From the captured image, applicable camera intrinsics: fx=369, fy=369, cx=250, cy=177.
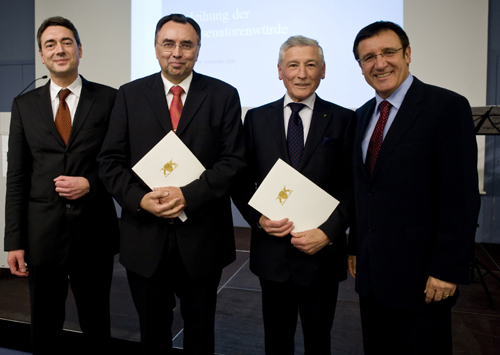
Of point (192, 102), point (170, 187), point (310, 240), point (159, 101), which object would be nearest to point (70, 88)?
point (159, 101)

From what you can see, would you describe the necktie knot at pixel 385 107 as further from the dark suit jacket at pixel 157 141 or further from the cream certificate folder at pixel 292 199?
the dark suit jacket at pixel 157 141

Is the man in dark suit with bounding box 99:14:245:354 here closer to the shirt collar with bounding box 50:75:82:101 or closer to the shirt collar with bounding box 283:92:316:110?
the shirt collar with bounding box 283:92:316:110

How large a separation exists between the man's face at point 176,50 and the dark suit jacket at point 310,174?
345mm

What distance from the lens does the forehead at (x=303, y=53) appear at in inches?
56.2

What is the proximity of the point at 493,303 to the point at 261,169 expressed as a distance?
7.24 feet

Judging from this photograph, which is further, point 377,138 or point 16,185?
point 16,185

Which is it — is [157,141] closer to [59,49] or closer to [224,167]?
[224,167]

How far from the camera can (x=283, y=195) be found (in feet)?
4.49

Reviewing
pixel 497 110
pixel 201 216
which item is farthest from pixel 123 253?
pixel 497 110

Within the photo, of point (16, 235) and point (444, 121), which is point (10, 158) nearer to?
point (16, 235)

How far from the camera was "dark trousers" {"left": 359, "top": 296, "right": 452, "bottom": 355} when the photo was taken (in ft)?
3.99

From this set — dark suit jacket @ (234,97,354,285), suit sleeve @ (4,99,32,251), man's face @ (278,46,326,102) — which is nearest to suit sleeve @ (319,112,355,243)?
dark suit jacket @ (234,97,354,285)

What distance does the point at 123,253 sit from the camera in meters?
1.45

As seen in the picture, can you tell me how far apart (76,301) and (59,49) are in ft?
3.66
